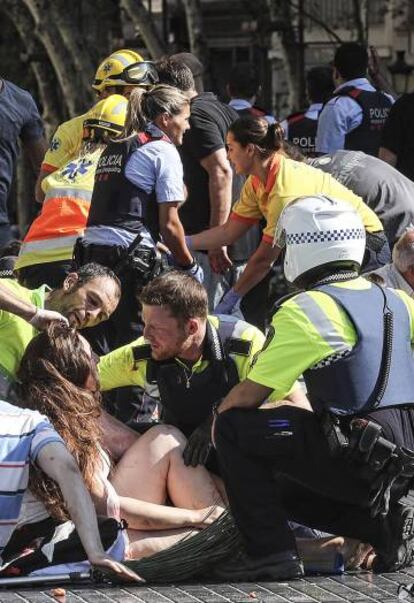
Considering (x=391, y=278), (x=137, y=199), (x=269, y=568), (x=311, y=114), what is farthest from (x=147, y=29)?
(x=269, y=568)

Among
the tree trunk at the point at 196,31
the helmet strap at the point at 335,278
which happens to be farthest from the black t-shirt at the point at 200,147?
the tree trunk at the point at 196,31

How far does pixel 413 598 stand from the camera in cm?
620

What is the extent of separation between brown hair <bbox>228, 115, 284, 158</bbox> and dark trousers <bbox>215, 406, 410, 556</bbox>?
260 cm

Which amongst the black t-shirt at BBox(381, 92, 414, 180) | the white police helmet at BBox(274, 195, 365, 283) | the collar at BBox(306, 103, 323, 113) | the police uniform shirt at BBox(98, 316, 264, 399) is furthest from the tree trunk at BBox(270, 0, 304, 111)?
the white police helmet at BBox(274, 195, 365, 283)

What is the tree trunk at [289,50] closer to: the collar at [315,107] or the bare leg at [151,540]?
the collar at [315,107]

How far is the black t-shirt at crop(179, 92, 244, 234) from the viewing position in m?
9.77

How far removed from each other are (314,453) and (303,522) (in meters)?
0.44

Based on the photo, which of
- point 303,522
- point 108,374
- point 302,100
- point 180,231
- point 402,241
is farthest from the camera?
point 302,100

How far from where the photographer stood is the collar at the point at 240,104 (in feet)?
36.1

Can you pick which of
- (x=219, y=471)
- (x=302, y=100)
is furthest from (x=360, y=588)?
(x=302, y=100)

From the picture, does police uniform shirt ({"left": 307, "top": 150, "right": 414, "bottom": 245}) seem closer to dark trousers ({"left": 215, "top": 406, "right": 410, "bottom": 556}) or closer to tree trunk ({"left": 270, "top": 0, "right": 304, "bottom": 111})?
dark trousers ({"left": 215, "top": 406, "right": 410, "bottom": 556})

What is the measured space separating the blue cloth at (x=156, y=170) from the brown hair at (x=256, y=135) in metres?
0.37

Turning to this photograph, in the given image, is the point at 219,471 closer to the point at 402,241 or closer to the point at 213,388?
the point at 213,388

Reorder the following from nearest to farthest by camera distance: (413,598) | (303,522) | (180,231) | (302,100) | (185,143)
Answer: (413,598), (303,522), (180,231), (185,143), (302,100)
